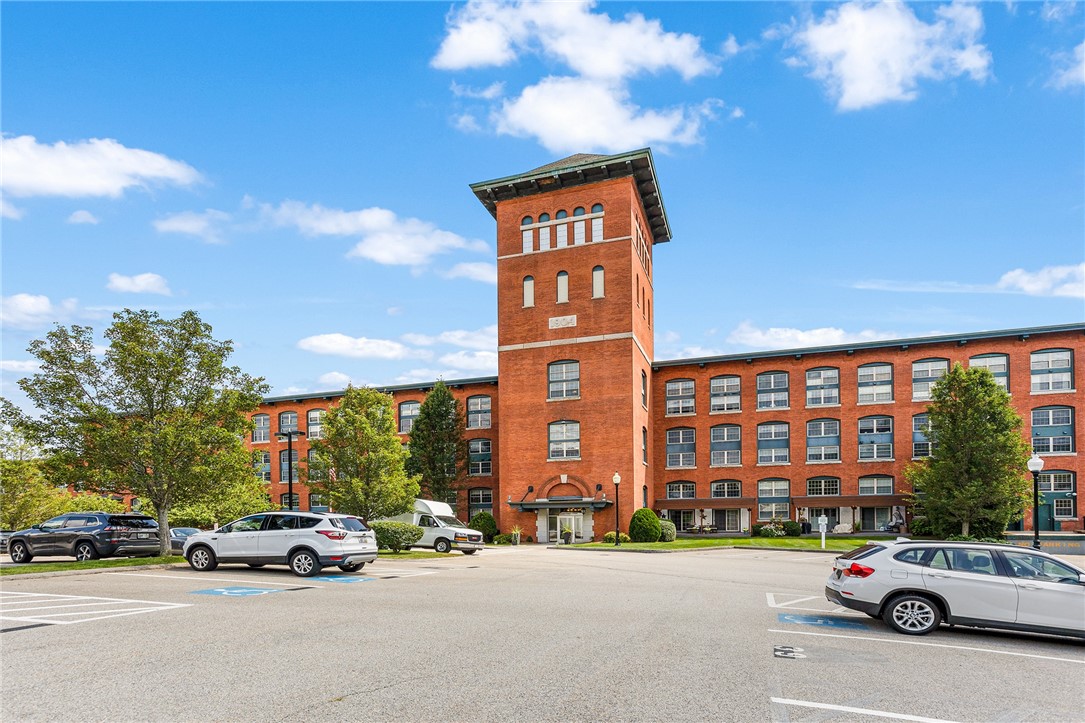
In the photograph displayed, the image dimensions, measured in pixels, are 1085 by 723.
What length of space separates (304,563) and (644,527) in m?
28.5

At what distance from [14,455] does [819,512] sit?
50.6m

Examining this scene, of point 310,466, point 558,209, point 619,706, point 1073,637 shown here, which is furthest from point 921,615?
point 558,209

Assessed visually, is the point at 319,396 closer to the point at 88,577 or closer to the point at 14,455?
the point at 14,455

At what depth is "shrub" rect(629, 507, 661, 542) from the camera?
149ft

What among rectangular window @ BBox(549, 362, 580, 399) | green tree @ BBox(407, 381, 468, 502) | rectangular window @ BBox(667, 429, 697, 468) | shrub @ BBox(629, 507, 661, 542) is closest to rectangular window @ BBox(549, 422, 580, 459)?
rectangular window @ BBox(549, 362, 580, 399)

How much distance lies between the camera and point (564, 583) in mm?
19422

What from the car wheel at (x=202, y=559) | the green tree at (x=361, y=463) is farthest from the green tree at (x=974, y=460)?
the car wheel at (x=202, y=559)

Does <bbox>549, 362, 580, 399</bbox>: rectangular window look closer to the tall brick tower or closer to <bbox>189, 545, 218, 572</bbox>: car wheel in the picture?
the tall brick tower

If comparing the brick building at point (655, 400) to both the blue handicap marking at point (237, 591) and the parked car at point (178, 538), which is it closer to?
the parked car at point (178, 538)

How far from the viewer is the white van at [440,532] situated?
3406 centimetres

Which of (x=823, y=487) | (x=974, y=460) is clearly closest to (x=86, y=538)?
(x=974, y=460)

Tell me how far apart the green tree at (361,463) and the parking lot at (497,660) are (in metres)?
17.7

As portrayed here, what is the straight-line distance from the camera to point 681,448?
56625mm

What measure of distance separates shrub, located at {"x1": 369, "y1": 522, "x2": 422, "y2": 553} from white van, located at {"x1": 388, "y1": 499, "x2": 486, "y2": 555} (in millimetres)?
2282
